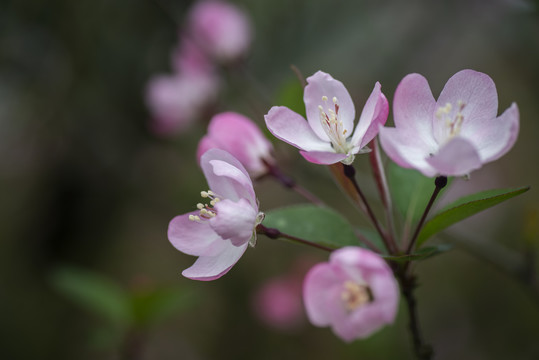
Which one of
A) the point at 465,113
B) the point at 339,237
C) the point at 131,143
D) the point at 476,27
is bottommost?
the point at 339,237

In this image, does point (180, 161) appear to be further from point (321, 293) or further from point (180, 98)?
point (321, 293)

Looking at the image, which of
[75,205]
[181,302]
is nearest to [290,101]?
[181,302]

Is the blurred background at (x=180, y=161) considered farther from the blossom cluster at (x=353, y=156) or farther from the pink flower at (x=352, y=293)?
the pink flower at (x=352, y=293)

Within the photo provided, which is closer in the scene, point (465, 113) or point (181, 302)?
point (465, 113)

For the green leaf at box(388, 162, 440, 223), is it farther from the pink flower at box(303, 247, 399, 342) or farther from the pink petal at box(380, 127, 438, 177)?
the pink flower at box(303, 247, 399, 342)

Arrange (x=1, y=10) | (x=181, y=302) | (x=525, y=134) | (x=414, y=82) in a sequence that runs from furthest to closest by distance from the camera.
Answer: (x=525, y=134), (x=1, y=10), (x=181, y=302), (x=414, y=82)

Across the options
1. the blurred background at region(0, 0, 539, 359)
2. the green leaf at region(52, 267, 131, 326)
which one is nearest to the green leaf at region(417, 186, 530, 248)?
the green leaf at region(52, 267, 131, 326)

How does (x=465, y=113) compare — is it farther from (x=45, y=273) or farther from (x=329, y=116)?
(x=45, y=273)
